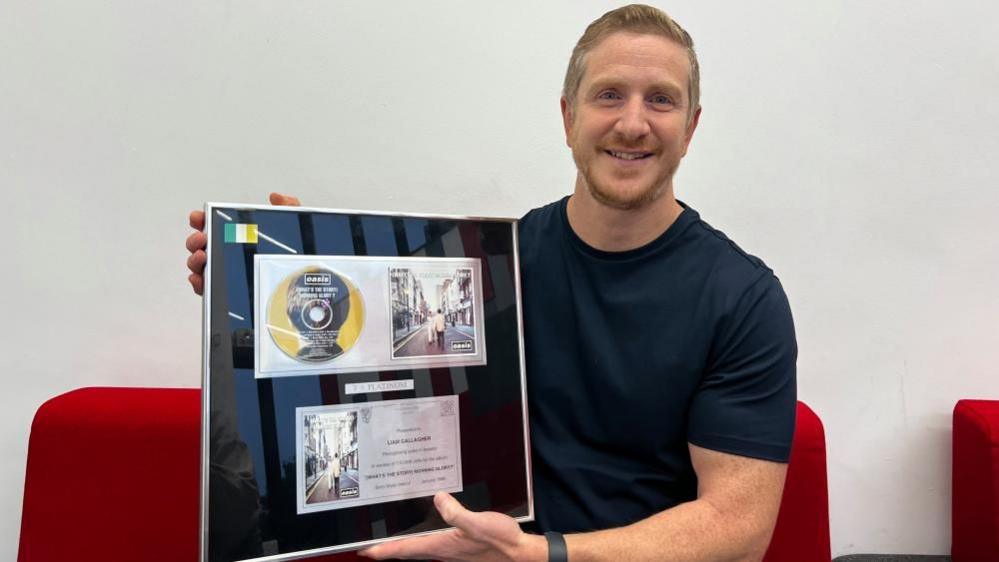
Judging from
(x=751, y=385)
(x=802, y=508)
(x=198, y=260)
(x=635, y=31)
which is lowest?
(x=802, y=508)

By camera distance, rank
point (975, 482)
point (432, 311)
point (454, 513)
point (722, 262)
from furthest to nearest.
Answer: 1. point (975, 482)
2. point (722, 262)
3. point (432, 311)
4. point (454, 513)

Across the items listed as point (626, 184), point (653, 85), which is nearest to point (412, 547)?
point (626, 184)

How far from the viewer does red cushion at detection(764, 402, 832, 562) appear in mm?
1216

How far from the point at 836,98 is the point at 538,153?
691mm

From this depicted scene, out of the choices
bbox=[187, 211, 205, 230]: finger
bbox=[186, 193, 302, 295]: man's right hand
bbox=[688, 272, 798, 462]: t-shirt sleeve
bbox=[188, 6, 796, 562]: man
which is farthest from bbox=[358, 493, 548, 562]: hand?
bbox=[187, 211, 205, 230]: finger

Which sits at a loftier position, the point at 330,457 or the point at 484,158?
the point at 484,158

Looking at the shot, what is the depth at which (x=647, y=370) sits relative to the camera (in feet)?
3.27

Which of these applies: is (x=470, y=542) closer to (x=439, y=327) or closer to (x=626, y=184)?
(x=439, y=327)

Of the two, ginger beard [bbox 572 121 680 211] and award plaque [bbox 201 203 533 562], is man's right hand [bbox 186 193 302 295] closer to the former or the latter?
award plaque [bbox 201 203 533 562]

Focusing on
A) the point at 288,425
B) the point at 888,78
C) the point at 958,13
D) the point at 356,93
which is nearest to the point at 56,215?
the point at 356,93

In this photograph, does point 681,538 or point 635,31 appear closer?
point 681,538

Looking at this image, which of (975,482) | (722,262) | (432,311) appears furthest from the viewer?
(975,482)

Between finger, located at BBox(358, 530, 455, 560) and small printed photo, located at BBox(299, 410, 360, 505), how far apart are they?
8 centimetres

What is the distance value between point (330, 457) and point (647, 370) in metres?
0.52
